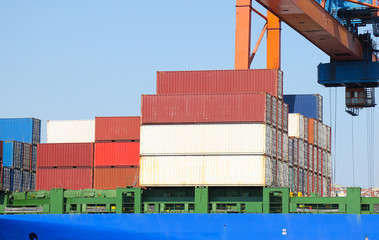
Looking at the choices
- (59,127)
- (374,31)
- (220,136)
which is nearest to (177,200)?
(220,136)

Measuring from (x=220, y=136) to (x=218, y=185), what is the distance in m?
2.88

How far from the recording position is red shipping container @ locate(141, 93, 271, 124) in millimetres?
48062

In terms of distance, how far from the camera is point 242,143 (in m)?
47.9

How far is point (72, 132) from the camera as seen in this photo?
57.5 m

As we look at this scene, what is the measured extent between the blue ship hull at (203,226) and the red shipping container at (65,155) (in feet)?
16.1

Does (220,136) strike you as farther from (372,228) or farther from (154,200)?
(372,228)

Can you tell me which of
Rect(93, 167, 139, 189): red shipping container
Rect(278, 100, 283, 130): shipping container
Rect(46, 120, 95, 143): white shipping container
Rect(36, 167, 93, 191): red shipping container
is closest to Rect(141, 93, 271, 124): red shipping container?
Rect(278, 100, 283, 130): shipping container

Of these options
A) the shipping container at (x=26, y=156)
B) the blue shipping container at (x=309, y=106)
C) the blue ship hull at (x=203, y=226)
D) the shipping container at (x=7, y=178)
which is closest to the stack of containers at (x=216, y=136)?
the blue ship hull at (x=203, y=226)

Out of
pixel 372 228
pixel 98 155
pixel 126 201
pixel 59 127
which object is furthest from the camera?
pixel 59 127

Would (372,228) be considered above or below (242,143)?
below

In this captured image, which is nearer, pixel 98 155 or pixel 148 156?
pixel 148 156

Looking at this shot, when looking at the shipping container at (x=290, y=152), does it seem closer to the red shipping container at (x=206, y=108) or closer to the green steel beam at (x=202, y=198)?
the red shipping container at (x=206, y=108)

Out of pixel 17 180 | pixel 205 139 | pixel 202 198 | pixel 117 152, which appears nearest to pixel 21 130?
pixel 17 180

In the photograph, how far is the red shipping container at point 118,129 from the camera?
53.4 m
